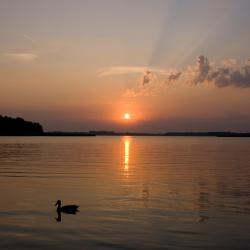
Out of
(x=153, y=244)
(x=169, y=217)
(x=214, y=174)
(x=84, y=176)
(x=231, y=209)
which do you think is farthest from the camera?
(x=214, y=174)

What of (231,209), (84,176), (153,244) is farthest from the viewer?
(84,176)

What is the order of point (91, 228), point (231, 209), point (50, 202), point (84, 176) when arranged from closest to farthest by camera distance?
point (91, 228) < point (231, 209) < point (50, 202) < point (84, 176)

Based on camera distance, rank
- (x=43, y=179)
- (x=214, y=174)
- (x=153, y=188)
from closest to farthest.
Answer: (x=153, y=188)
(x=43, y=179)
(x=214, y=174)

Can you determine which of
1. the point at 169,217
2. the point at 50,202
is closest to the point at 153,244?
the point at 169,217

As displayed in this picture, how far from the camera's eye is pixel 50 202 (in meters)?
25.0

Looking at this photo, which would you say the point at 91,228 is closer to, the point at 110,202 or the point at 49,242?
the point at 49,242

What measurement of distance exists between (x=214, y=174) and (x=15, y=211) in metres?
25.5

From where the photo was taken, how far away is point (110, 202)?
985 inches

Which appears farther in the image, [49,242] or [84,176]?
[84,176]

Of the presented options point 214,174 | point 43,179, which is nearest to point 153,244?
point 43,179

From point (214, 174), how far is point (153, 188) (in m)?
13.3

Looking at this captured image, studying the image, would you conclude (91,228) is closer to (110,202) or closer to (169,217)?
(169,217)

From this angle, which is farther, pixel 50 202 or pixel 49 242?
pixel 50 202

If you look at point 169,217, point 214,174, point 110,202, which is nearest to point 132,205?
point 110,202
